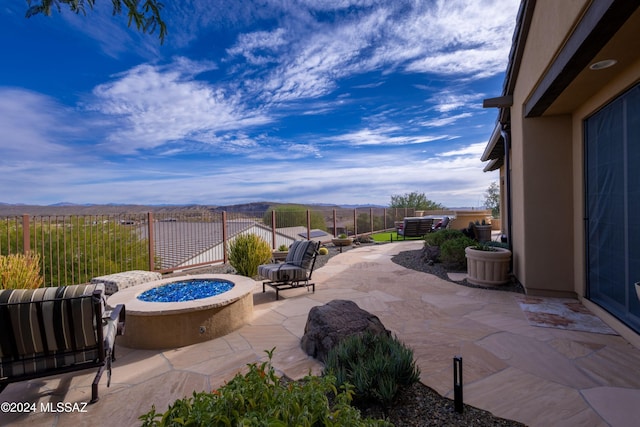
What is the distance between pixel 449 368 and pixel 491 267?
3570mm

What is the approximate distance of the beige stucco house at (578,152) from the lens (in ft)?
10.0

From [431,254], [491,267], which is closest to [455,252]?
[431,254]

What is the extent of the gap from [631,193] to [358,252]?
801 centimetres

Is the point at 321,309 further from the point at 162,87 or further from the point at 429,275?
the point at 162,87

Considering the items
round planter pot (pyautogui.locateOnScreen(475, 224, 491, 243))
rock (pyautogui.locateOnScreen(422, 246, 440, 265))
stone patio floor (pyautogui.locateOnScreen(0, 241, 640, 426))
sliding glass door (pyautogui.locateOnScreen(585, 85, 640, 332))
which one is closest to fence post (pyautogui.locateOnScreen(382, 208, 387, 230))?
round planter pot (pyautogui.locateOnScreen(475, 224, 491, 243))

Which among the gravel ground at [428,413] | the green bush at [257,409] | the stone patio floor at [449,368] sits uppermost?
the green bush at [257,409]

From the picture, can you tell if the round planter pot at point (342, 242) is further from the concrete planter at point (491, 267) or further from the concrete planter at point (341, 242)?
the concrete planter at point (491, 267)

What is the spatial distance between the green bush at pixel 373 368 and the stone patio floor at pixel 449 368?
0.44m

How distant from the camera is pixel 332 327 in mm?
3021

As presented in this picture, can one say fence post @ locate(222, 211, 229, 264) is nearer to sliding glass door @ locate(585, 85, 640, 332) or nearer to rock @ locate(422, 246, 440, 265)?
rock @ locate(422, 246, 440, 265)

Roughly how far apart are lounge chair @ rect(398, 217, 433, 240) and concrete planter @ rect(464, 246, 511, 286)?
25.0 feet

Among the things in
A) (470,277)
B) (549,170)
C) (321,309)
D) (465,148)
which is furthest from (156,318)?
(465,148)

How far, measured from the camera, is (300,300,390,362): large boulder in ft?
9.65

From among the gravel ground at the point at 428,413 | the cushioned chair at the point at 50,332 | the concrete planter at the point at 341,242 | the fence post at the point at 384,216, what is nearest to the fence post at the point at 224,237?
the concrete planter at the point at 341,242
